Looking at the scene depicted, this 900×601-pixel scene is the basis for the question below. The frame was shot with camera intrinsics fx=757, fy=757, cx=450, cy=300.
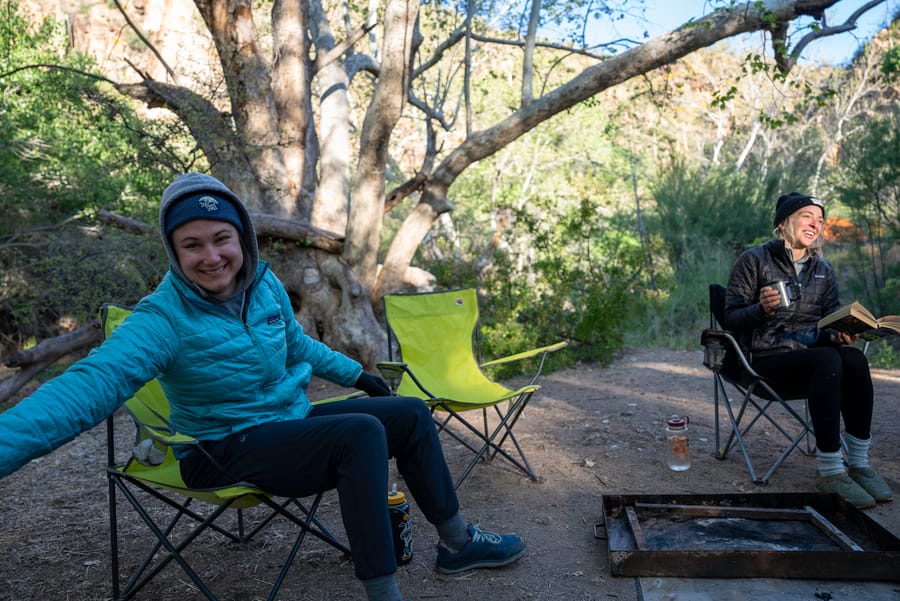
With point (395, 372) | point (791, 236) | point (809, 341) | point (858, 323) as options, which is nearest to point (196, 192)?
point (395, 372)

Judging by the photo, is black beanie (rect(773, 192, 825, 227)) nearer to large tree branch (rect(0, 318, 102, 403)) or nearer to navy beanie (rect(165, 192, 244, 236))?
navy beanie (rect(165, 192, 244, 236))

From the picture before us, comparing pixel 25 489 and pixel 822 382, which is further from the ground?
pixel 822 382

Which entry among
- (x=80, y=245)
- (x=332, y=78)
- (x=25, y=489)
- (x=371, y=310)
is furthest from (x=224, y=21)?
(x=25, y=489)

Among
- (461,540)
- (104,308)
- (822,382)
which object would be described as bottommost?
(461,540)

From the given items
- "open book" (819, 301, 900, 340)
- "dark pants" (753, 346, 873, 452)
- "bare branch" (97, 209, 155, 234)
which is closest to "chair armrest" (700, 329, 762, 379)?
"dark pants" (753, 346, 873, 452)

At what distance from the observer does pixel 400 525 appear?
8.19ft

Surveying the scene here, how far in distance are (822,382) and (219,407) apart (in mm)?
2231

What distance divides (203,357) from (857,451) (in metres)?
2.51

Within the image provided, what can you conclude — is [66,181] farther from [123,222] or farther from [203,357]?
[203,357]

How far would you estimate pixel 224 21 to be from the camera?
20.4 feet

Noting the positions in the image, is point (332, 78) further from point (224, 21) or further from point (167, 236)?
point (167, 236)

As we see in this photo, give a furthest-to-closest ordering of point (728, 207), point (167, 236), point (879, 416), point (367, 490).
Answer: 1. point (728, 207)
2. point (879, 416)
3. point (167, 236)
4. point (367, 490)

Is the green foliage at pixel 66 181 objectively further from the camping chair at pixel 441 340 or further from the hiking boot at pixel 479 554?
the hiking boot at pixel 479 554

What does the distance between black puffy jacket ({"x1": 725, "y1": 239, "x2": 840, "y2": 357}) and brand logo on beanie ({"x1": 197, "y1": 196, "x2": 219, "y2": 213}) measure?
2.24 metres
